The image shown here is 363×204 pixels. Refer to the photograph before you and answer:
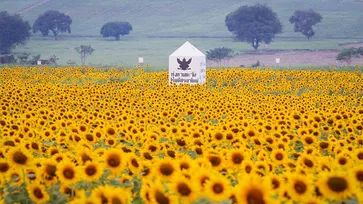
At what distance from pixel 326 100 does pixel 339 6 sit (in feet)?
394

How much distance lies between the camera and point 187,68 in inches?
974

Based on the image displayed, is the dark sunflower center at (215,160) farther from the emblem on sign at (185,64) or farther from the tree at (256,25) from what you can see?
the tree at (256,25)

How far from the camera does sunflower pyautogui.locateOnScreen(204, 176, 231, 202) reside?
3771 millimetres

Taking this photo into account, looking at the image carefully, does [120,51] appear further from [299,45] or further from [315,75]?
[315,75]

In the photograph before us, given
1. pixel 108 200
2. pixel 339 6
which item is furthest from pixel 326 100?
pixel 339 6

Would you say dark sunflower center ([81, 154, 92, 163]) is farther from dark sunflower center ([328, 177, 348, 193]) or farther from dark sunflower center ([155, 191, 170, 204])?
dark sunflower center ([328, 177, 348, 193])

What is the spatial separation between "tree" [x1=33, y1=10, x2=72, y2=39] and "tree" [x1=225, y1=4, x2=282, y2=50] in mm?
38481

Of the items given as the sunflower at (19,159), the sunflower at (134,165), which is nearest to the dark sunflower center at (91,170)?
the sunflower at (134,165)

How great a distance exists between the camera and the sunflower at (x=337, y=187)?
4.06 metres

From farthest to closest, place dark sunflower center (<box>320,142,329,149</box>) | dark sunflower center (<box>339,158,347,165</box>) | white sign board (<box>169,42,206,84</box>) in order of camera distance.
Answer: white sign board (<box>169,42,206,84</box>) < dark sunflower center (<box>320,142,329,149</box>) < dark sunflower center (<box>339,158,347,165</box>)

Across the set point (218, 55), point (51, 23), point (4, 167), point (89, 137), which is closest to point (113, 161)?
→ point (4, 167)

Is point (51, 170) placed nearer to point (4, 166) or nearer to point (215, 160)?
point (4, 166)

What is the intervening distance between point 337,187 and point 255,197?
907mm

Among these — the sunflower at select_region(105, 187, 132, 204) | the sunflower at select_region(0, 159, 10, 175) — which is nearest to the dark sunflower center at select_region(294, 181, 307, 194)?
the sunflower at select_region(105, 187, 132, 204)
